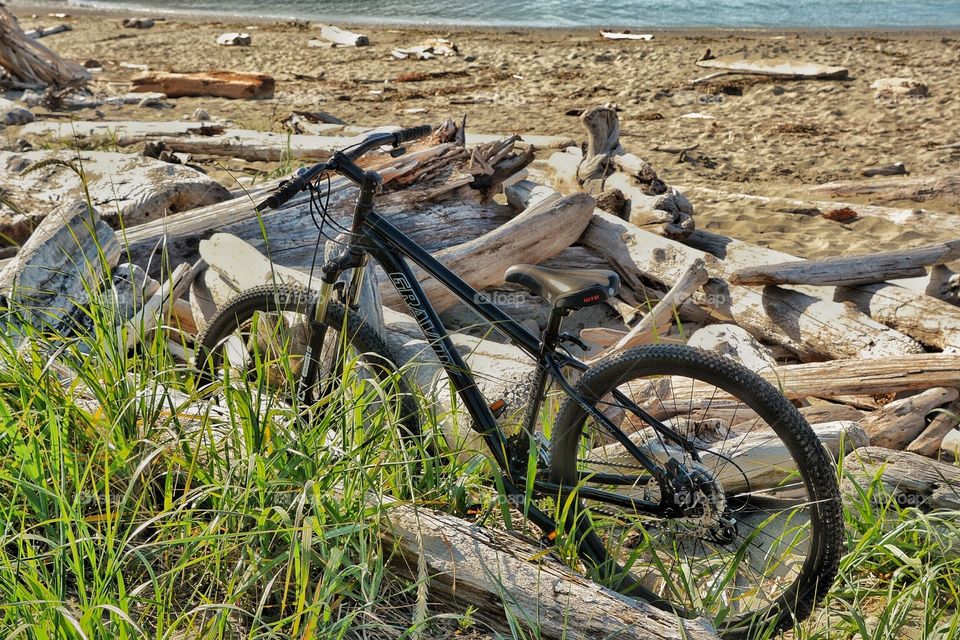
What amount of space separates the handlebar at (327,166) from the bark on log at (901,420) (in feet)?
7.52

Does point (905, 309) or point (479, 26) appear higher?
point (479, 26)

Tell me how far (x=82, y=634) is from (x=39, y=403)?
122cm

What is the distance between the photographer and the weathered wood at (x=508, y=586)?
2195 mm

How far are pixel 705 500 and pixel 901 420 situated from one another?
1471mm

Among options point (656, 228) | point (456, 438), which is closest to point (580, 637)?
point (456, 438)

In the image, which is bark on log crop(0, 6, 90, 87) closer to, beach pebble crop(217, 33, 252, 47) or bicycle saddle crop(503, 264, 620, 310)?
beach pebble crop(217, 33, 252, 47)

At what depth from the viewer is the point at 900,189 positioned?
7.18 m

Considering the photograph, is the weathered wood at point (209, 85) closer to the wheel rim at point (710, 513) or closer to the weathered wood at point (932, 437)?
the wheel rim at point (710, 513)

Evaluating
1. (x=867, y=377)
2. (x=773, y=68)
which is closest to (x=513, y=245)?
(x=867, y=377)

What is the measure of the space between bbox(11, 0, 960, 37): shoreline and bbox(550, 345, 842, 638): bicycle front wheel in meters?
15.1

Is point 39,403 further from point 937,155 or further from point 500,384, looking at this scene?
point 937,155

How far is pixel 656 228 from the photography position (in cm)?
557

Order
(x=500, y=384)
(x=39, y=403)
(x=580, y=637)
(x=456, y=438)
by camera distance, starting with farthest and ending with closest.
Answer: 1. (x=500, y=384)
2. (x=456, y=438)
3. (x=39, y=403)
4. (x=580, y=637)

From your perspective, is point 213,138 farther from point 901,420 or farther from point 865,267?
point 901,420
